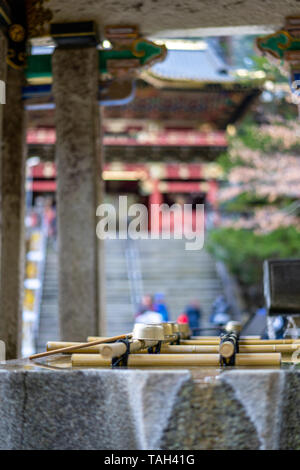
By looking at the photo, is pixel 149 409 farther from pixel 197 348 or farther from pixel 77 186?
pixel 77 186

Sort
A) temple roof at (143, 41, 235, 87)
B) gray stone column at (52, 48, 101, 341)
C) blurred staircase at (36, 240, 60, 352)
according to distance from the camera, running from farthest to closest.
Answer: temple roof at (143, 41, 235, 87)
blurred staircase at (36, 240, 60, 352)
gray stone column at (52, 48, 101, 341)

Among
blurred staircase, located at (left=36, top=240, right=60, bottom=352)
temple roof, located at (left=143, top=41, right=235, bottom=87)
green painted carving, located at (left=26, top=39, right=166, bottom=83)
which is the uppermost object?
temple roof, located at (left=143, top=41, right=235, bottom=87)

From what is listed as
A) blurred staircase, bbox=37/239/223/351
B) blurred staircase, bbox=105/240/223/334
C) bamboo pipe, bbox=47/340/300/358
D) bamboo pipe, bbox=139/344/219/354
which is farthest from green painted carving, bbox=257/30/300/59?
blurred staircase, bbox=105/240/223/334

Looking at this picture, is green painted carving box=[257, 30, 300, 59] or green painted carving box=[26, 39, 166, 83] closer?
green painted carving box=[257, 30, 300, 59]

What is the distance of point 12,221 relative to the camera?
4602 millimetres

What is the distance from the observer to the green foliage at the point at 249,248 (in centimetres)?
1177

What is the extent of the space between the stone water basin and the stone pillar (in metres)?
2.63

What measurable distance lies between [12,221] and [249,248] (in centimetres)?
840

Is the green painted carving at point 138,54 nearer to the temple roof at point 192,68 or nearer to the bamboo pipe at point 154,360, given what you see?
the bamboo pipe at point 154,360

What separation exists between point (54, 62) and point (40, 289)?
7903 mm

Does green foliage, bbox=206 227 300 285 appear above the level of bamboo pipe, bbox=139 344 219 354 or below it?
above

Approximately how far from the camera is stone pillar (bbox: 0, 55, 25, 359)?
4395mm

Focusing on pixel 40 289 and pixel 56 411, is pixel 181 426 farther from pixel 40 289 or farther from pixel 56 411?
pixel 40 289

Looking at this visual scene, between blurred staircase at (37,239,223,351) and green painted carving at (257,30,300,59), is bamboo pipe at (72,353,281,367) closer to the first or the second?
green painted carving at (257,30,300,59)
